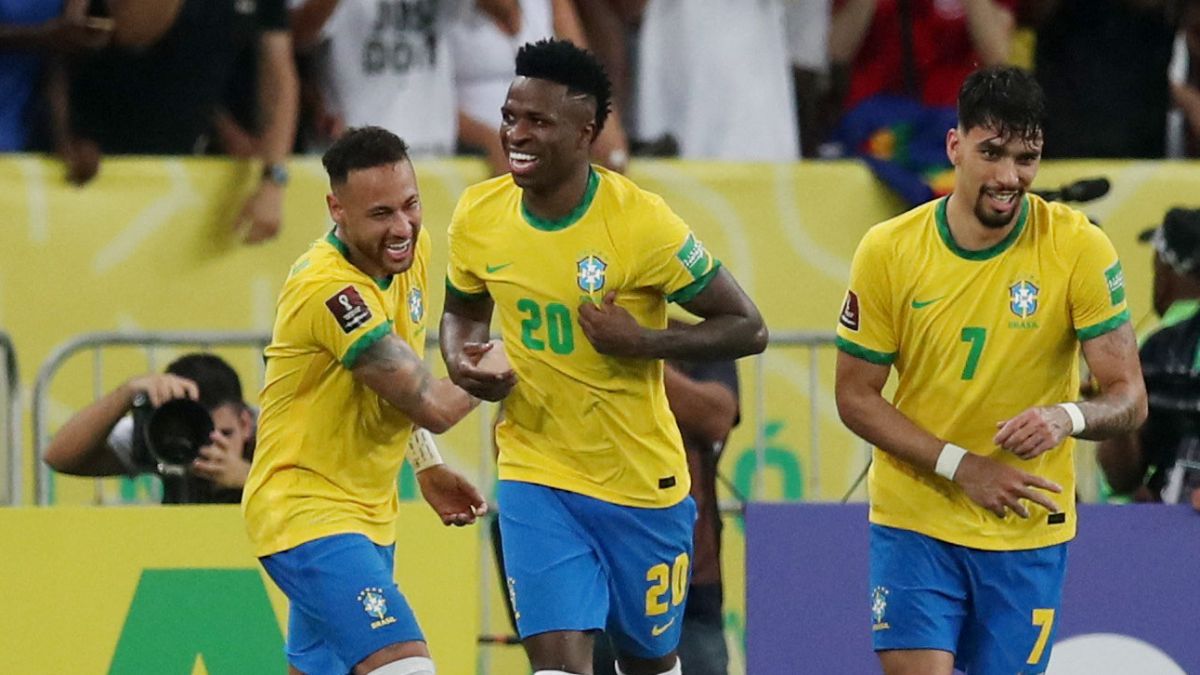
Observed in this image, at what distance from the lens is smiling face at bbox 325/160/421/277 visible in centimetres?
720

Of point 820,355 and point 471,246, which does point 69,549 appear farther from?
point 820,355

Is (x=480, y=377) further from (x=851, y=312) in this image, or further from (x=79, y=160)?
(x=79, y=160)

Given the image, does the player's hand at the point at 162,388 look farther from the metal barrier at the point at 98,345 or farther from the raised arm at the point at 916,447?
the raised arm at the point at 916,447

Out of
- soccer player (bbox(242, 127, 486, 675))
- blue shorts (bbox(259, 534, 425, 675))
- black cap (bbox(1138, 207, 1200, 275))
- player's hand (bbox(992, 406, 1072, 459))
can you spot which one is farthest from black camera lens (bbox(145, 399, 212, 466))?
black cap (bbox(1138, 207, 1200, 275))

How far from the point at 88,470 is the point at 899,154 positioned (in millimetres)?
4197

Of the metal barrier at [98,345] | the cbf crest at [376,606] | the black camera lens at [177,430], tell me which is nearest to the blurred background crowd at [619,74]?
the metal barrier at [98,345]

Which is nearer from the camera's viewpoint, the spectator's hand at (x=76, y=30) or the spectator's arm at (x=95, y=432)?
the spectator's arm at (x=95, y=432)

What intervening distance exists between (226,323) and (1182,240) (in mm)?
4080

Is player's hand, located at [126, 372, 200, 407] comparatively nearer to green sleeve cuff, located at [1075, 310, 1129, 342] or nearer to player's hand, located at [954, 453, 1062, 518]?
player's hand, located at [954, 453, 1062, 518]

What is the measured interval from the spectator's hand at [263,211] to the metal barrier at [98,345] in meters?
0.86

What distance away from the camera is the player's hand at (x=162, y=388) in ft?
26.8

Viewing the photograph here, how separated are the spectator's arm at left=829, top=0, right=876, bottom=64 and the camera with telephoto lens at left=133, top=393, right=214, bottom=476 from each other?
4397 mm

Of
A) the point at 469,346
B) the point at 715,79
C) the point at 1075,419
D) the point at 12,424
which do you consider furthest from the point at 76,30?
the point at 1075,419

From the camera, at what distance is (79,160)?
9.93 metres
